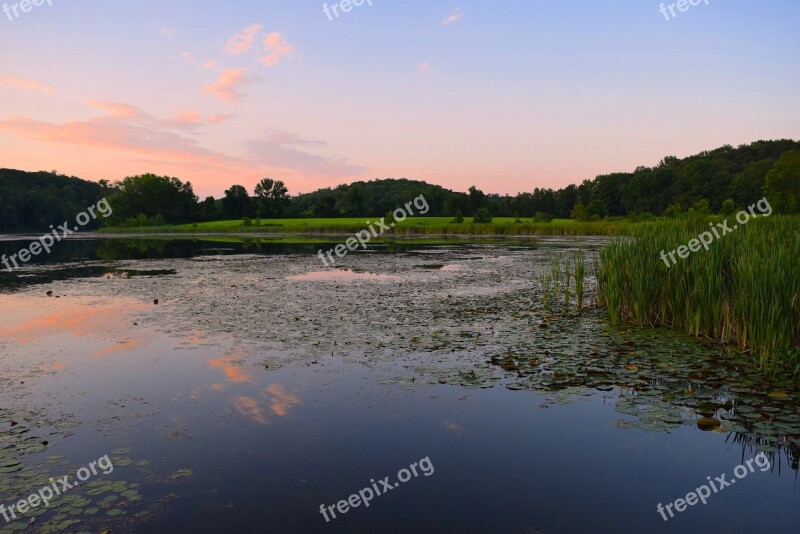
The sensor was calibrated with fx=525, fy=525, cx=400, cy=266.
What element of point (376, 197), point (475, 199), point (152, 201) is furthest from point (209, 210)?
point (475, 199)

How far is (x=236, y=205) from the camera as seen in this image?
433ft

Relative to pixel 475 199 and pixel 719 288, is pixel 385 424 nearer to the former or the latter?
pixel 719 288

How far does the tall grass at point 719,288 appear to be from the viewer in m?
9.01

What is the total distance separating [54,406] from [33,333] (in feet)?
20.2

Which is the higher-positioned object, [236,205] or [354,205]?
[236,205]

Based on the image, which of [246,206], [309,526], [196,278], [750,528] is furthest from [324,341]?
[246,206]

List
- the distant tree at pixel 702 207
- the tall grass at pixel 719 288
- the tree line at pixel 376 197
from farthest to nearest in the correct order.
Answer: the tree line at pixel 376 197 < the distant tree at pixel 702 207 < the tall grass at pixel 719 288

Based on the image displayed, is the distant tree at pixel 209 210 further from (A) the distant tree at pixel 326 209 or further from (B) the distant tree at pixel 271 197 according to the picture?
(A) the distant tree at pixel 326 209

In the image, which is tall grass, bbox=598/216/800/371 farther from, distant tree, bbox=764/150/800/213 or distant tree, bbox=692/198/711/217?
distant tree, bbox=764/150/800/213

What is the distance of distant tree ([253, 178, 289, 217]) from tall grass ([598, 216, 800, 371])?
400ft

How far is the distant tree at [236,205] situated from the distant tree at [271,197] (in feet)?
10.4

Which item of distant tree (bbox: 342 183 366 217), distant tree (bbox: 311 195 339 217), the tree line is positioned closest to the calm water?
the tree line

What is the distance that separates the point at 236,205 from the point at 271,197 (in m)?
10.7

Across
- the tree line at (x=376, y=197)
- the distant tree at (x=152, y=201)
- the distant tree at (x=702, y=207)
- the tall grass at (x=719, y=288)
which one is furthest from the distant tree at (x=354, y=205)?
the tall grass at (x=719, y=288)
